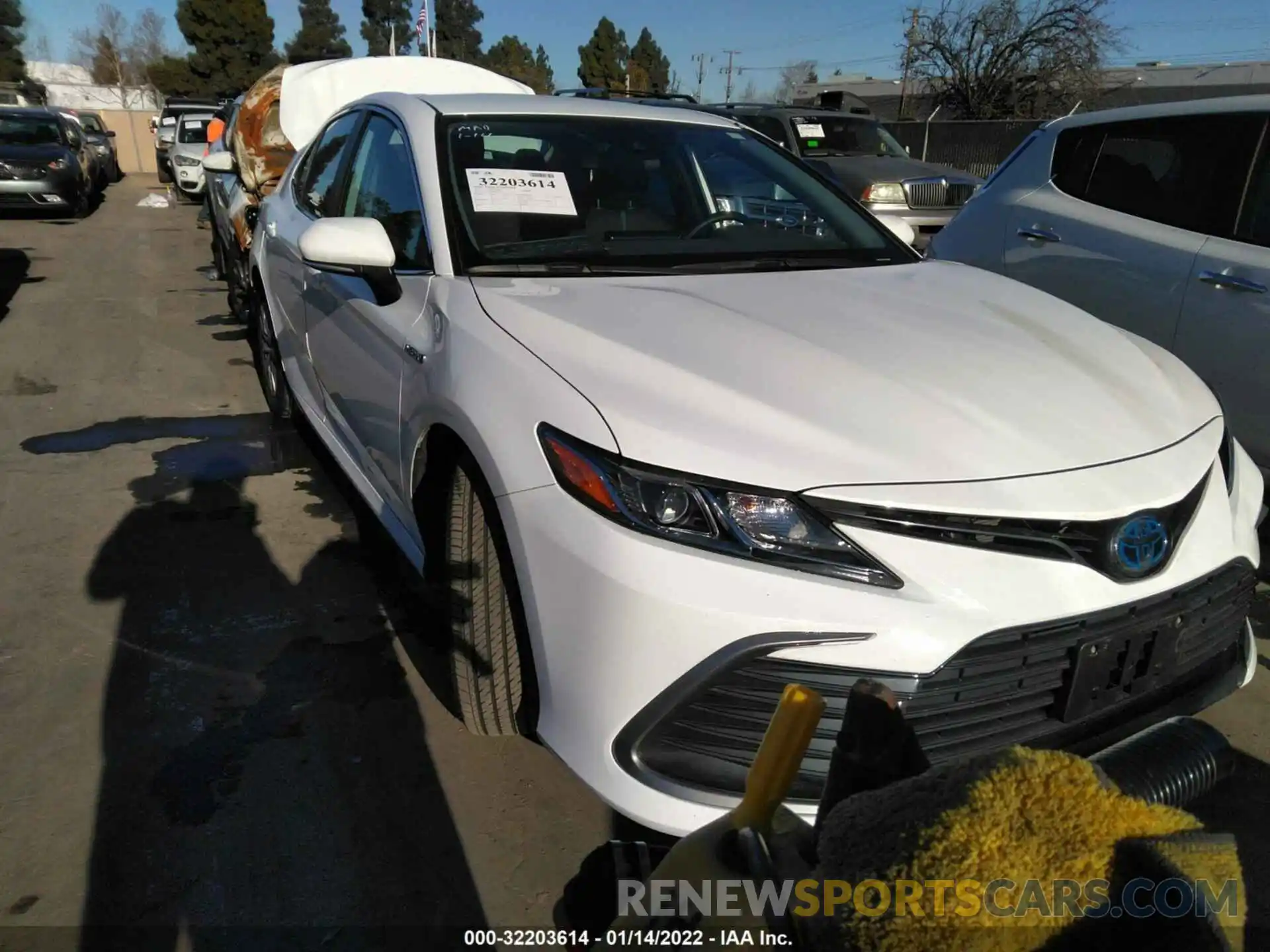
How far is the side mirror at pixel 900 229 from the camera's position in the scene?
3.38 m

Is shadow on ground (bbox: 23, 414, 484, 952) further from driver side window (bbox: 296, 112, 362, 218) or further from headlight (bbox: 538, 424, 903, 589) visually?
driver side window (bbox: 296, 112, 362, 218)

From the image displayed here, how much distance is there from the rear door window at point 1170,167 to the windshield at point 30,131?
636 inches

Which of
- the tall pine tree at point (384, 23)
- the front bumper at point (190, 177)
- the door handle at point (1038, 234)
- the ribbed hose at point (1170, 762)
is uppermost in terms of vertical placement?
the tall pine tree at point (384, 23)

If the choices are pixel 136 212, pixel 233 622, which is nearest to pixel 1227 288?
pixel 233 622

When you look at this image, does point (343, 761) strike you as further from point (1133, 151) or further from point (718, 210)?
point (1133, 151)

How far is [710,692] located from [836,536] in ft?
1.17

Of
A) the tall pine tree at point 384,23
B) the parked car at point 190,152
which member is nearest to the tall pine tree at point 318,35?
the tall pine tree at point 384,23

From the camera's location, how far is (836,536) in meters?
1.71

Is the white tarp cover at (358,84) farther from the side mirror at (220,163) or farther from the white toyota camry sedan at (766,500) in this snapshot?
the white toyota camry sedan at (766,500)

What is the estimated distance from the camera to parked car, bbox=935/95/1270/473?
353 centimetres

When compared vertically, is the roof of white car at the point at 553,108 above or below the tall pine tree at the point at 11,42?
below

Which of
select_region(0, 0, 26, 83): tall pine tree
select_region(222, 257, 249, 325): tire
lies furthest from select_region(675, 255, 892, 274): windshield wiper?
select_region(0, 0, 26, 83): tall pine tree

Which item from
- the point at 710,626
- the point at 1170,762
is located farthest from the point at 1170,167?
the point at 1170,762

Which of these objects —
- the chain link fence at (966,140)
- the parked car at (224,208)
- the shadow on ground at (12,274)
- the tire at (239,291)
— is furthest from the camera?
the chain link fence at (966,140)
